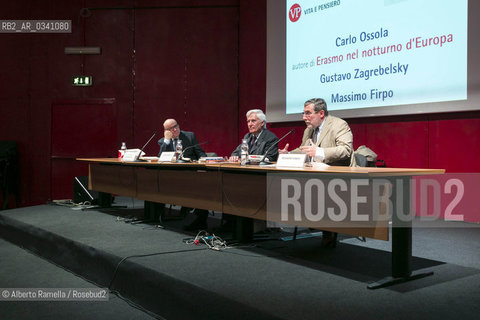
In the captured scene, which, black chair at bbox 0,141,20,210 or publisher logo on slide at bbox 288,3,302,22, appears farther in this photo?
black chair at bbox 0,141,20,210

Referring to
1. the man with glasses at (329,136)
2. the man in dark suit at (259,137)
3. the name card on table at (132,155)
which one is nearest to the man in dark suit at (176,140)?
the name card on table at (132,155)

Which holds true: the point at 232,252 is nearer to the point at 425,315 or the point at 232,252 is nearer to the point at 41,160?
the point at 425,315

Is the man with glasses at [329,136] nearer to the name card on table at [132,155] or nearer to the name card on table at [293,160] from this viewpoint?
the name card on table at [293,160]

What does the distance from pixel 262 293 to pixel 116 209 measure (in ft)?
11.2

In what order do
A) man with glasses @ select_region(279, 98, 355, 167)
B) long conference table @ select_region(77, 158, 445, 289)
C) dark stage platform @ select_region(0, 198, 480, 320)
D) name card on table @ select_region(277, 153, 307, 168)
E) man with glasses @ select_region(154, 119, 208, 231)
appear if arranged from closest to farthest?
dark stage platform @ select_region(0, 198, 480, 320) < long conference table @ select_region(77, 158, 445, 289) < name card on table @ select_region(277, 153, 307, 168) < man with glasses @ select_region(279, 98, 355, 167) < man with glasses @ select_region(154, 119, 208, 231)

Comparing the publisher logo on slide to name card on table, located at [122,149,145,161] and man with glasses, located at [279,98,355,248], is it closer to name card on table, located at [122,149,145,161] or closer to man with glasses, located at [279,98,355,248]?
man with glasses, located at [279,98,355,248]

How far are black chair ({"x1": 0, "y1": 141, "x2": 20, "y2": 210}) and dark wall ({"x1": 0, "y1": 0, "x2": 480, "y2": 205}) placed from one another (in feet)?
0.51

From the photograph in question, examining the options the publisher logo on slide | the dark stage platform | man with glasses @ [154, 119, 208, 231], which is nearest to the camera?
the dark stage platform

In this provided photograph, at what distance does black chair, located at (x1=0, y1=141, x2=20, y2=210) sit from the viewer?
621 cm

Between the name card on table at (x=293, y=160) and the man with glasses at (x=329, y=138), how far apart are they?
0.27 metres

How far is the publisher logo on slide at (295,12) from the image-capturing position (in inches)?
195

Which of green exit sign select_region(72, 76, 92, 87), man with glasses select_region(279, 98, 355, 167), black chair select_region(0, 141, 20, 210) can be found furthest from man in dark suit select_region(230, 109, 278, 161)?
black chair select_region(0, 141, 20, 210)

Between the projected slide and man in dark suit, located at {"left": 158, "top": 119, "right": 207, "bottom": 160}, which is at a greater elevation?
the projected slide

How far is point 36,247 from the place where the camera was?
12.0 ft
